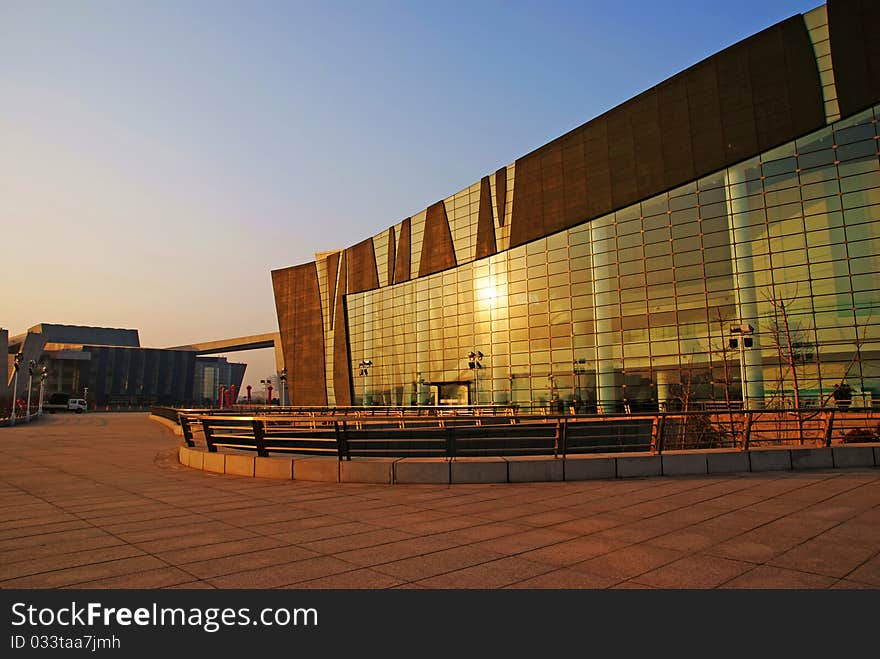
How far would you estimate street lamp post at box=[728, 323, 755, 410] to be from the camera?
107 ft

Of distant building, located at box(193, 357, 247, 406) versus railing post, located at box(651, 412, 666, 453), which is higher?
distant building, located at box(193, 357, 247, 406)

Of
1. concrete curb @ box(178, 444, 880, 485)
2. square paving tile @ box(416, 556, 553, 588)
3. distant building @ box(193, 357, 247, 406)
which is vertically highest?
distant building @ box(193, 357, 247, 406)

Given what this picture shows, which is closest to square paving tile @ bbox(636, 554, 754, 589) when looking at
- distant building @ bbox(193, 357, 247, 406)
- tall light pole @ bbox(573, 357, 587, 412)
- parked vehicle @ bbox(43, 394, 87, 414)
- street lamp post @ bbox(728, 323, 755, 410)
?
street lamp post @ bbox(728, 323, 755, 410)

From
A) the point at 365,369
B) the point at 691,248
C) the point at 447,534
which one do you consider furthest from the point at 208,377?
the point at 447,534

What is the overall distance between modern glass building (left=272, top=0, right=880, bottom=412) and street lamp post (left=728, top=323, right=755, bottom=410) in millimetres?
101

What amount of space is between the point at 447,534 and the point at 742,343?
1209 inches

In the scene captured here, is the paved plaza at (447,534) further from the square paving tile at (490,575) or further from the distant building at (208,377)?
the distant building at (208,377)

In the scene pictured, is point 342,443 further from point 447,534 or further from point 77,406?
point 77,406

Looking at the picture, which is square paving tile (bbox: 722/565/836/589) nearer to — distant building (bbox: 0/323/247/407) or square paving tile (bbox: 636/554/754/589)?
square paving tile (bbox: 636/554/754/589)

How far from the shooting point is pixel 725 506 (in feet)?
28.9

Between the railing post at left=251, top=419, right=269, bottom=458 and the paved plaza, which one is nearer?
the paved plaza
